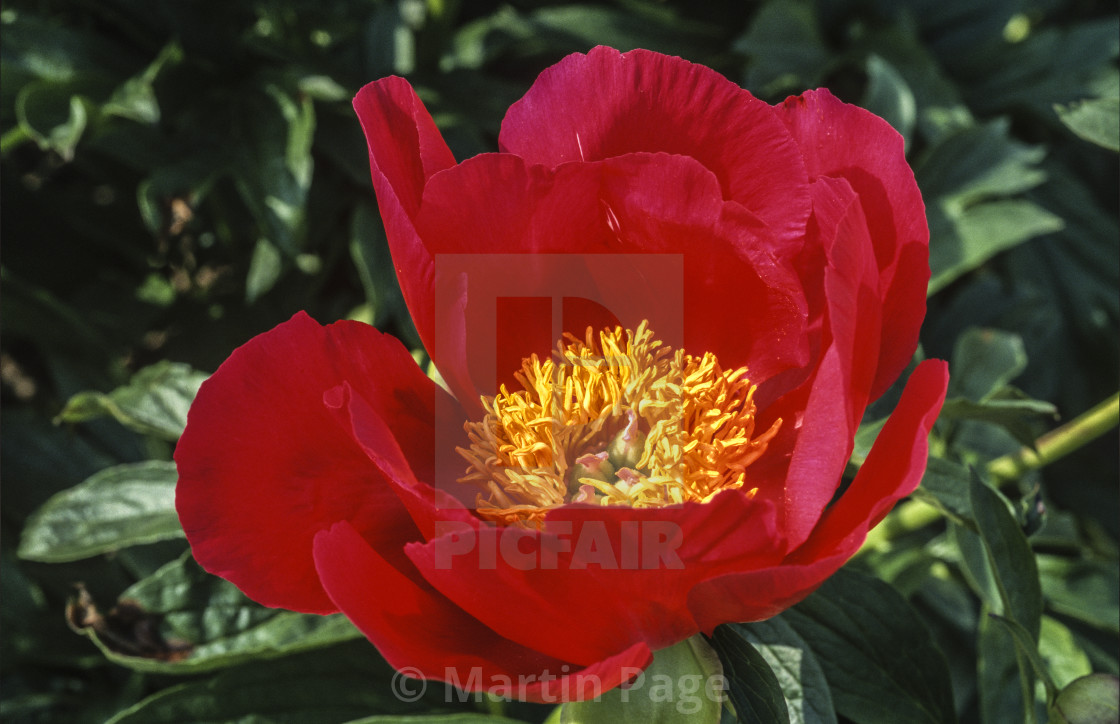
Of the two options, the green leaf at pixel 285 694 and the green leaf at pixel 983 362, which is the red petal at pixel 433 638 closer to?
the green leaf at pixel 285 694

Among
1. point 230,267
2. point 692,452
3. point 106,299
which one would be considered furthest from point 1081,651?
point 106,299

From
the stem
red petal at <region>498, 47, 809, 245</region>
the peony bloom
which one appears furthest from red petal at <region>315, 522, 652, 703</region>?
the stem

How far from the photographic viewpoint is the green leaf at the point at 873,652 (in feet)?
2.74

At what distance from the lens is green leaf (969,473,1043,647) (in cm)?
76

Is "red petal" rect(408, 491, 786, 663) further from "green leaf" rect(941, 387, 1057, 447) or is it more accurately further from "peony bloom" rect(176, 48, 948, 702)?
"green leaf" rect(941, 387, 1057, 447)

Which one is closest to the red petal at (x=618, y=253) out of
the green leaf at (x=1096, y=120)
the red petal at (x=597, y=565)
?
the red petal at (x=597, y=565)

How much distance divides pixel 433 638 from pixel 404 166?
0.34 meters

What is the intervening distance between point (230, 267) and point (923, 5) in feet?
4.10

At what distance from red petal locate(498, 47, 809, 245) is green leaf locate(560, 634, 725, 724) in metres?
0.32

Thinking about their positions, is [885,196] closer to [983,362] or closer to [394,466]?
[394,466]

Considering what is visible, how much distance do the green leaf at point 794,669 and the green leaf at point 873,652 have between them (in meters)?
0.05

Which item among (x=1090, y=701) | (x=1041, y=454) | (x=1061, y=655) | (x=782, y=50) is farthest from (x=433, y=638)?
(x=782, y=50)

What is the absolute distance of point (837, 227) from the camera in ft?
1.95

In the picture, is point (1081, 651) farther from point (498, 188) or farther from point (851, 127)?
point (498, 188)
